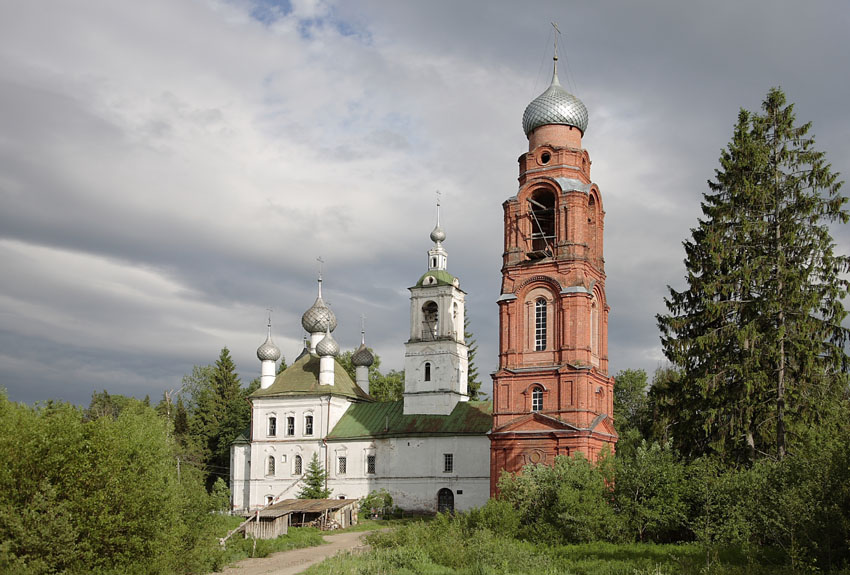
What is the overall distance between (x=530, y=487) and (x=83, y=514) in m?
15.6

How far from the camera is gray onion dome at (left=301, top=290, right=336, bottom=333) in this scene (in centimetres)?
5238

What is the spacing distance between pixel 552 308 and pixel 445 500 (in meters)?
12.8

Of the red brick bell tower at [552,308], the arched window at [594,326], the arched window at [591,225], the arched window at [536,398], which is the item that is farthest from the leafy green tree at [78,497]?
the arched window at [591,225]

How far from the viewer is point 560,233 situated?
117ft

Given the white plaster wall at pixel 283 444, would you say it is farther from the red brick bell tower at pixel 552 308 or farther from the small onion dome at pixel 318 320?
the red brick bell tower at pixel 552 308

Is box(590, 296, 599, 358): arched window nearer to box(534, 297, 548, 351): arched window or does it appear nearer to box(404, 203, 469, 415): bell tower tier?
box(534, 297, 548, 351): arched window

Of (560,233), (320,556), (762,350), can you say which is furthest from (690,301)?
(320,556)

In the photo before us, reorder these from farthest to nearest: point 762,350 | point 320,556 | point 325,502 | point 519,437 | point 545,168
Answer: point 325,502 < point 545,168 < point 519,437 < point 320,556 < point 762,350

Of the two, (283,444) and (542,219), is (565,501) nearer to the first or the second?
(542,219)

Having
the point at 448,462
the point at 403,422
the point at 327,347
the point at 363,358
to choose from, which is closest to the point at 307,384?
the point at 327,347

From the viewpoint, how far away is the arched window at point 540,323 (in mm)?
35625

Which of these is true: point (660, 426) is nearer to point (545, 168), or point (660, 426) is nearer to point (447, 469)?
point (545, 168)

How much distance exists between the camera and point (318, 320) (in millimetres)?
52500

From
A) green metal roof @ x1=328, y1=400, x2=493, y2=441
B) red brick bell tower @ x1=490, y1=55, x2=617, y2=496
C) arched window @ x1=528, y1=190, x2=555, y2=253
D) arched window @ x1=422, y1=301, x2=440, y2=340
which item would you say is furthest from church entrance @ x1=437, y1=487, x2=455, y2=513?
arched window @ x1=528, y1=190, x2=555, y2=253
